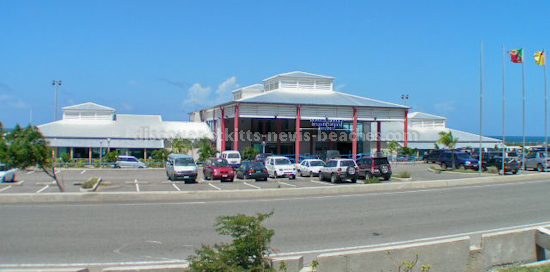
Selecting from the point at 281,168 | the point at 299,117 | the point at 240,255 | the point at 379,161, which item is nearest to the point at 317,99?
the point at 299,117

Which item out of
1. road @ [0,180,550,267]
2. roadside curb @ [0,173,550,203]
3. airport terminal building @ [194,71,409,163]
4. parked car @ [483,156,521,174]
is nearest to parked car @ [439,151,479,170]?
parked car @ [483,156,521,174]

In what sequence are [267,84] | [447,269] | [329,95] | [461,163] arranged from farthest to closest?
[267,84] → [329,95] → [461,163] → [447,269]

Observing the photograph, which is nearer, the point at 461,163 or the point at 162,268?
the point at 162,268

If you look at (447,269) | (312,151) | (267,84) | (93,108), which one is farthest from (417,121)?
(447,269)

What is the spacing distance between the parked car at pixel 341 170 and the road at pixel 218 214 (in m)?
8.41

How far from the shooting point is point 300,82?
6412cm

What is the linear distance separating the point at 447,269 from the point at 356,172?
21.9 meters

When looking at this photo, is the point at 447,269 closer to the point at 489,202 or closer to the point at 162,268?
the point at 162,268

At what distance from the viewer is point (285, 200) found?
19.9 m

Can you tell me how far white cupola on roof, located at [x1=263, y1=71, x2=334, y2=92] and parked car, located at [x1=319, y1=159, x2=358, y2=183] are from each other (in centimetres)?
3289

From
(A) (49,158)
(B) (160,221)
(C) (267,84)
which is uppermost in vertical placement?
(C) (267,84)

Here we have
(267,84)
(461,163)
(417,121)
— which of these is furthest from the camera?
(417,121)

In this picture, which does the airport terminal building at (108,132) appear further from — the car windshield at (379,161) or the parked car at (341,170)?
the car windshield at (379,161)

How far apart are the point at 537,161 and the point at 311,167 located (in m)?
20.6
